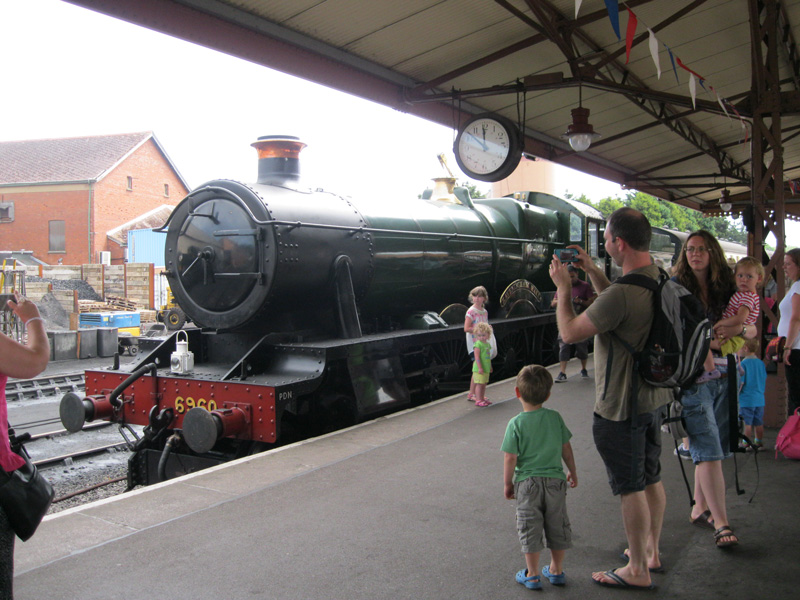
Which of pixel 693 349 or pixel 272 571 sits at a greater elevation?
pixel 693 349

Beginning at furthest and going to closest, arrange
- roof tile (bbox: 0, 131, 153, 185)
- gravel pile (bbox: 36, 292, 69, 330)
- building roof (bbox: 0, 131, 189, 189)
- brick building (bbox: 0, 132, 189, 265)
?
roof tile (bbox: 0, 131, 153, 185) < building roof (bbox: 0, 131, 189, 189) < brick building (bbox: 0, 132, 189, 265) < gravel pile (bbox: 36, 292, 69, 330)

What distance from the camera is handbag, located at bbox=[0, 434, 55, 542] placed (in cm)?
224

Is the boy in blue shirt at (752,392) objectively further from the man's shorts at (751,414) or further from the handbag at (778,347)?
the handbag at (778,347)

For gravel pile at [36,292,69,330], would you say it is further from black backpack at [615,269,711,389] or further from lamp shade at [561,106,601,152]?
black backpack at [615,269,711,389]

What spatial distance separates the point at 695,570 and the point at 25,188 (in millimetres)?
36687

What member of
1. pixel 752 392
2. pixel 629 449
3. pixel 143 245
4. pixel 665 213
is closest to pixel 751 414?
pixel 752 392

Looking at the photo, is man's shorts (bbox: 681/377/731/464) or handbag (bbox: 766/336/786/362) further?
handbag (bbox: 766/336/786/362)

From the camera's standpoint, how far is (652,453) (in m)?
3.07

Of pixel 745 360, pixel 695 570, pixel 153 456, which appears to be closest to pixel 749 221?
pixel 745 360

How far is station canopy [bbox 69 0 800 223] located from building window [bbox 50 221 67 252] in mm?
29032

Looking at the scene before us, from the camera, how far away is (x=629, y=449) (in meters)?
2.98

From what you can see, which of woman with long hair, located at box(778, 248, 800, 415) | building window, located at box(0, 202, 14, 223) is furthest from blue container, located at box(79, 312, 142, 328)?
building window, located at box(0, 202, 14, 223)

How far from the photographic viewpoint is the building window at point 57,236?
32.8m

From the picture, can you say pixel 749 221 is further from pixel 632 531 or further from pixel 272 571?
pixel 272 571
